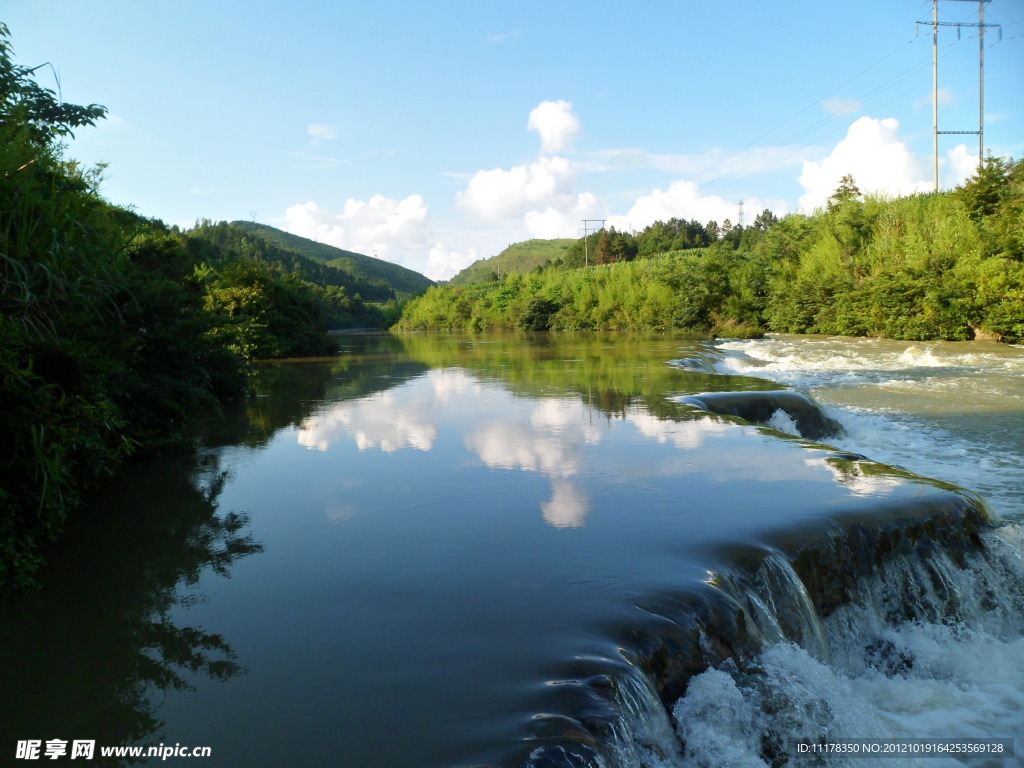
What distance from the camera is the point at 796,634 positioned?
4.79m

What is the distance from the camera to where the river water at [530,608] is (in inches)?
132

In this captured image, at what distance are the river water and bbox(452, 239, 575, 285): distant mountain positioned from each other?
148758 millimetres

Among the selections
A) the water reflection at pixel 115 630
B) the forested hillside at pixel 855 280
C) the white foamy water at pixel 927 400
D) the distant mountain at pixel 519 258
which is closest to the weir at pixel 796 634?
the white foamy water at pixel 927 400

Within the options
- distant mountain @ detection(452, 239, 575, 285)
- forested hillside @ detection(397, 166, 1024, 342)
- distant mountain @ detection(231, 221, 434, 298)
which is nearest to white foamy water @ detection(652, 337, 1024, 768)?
forested hillside @ detection(397, 166, 1024, 342)

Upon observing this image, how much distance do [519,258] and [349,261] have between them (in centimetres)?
4291

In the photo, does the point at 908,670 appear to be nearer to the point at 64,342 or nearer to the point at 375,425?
the point at 64,342

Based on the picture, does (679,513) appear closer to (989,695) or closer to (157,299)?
(989,695)

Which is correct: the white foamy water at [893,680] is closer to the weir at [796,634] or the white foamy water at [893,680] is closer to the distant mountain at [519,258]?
the weir at [796,634]

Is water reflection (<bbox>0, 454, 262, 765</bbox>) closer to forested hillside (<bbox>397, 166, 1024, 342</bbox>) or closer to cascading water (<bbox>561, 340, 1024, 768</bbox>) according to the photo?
cascading water (<bbox>561, 340, 1024, 768</bbox>)

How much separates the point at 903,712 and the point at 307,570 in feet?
14.1

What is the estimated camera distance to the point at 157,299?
9.24 m

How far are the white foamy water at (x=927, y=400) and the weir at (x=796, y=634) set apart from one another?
1678mm

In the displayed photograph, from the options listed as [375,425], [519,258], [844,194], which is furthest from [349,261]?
[375,425]

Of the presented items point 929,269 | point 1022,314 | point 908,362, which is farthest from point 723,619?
point 929,269
